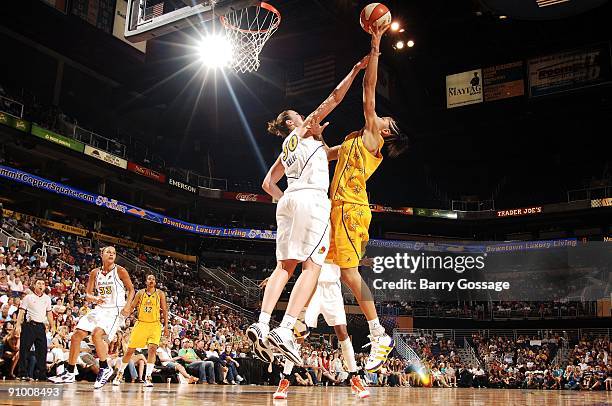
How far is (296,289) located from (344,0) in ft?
50.8

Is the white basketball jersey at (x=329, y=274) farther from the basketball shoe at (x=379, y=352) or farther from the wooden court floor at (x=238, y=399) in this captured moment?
the wooden court floor at (x=238, y=399)

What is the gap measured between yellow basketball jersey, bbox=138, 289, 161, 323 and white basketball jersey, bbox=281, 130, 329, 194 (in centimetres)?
547

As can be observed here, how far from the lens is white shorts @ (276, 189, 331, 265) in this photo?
4148 mm

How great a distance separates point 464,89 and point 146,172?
567 inches

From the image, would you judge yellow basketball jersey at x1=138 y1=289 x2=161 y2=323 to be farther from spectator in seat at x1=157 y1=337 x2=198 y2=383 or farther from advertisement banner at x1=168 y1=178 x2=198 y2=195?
advertisement banner at x1=168 y1=178 x2=198 y2=195

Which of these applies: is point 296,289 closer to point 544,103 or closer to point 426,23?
point 426,23

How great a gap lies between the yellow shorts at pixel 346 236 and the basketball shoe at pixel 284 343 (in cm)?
107

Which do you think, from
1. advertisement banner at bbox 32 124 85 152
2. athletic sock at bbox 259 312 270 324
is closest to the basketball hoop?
athletic sock at bbox 259 312 270 324

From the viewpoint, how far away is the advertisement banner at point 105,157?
22844 mm

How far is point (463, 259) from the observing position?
86.6 feet

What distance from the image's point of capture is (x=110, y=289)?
→ 22.6ft

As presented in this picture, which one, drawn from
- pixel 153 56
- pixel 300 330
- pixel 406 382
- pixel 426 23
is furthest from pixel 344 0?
pixel 300 330

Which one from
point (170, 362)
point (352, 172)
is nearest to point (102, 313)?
point (352, 172)

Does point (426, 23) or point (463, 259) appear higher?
point (426, 23)
